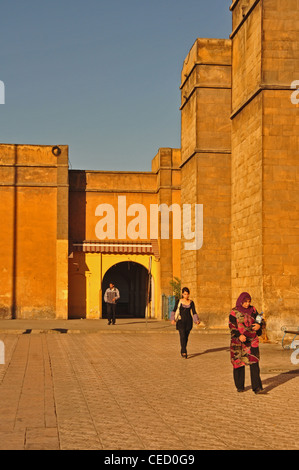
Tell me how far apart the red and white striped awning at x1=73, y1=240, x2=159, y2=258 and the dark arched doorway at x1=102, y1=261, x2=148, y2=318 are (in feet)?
16.4

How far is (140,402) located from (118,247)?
83.8 feet

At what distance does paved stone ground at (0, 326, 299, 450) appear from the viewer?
7.68 m

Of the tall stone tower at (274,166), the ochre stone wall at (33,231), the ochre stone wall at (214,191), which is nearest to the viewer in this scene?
the tall stone tower at (274,166)

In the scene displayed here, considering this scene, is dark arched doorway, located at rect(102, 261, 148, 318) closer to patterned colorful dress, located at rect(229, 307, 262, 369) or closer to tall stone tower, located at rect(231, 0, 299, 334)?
tall stone tower, located at rect(231, 0, 299, 334)

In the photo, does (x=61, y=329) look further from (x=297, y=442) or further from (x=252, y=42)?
(x=297, y=442)

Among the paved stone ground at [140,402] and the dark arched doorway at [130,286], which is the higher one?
the dark arched doorway at [130,286]

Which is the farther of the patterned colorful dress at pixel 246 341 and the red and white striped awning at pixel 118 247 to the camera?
the red and white striped awning at pixel 118 247

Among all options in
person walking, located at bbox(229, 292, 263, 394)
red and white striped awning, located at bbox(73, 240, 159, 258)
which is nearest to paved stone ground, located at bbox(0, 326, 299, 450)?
person walking, located at bbox(229, 292, 263, 394)

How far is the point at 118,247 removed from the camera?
1407 inches

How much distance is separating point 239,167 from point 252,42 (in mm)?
3647

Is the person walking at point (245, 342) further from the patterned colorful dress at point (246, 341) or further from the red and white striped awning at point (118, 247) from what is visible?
the red and white striped awning at point (118, 247)

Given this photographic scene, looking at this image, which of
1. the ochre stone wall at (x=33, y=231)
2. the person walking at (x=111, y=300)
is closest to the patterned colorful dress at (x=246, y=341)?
the person walking at (x=111, y=300)

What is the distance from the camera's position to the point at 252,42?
2192cm

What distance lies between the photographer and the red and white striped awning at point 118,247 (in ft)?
117
